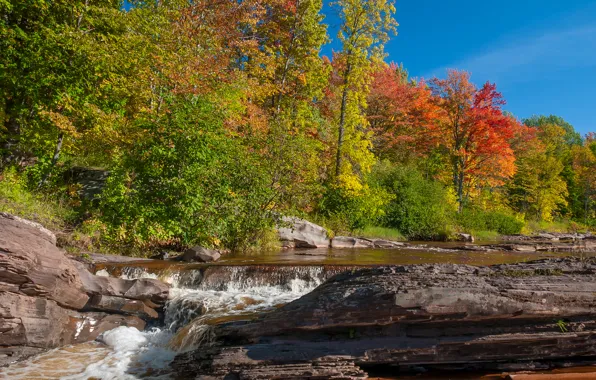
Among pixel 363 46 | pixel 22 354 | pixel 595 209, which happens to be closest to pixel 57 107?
pixel 22 354

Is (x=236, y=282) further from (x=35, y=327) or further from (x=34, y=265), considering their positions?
(x=34, y=265)

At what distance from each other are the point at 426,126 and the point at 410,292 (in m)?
27.2

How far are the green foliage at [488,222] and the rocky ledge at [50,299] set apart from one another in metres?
21.1

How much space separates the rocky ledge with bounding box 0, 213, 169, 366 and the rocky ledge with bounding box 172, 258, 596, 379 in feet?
9.96

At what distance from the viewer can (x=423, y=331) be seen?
386 cm

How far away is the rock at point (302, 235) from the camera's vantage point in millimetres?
14180

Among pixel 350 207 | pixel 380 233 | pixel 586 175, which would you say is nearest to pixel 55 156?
pixel 350 207

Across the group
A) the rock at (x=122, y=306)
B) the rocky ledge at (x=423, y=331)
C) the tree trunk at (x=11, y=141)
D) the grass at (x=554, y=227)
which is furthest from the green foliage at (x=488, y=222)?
the tree trunk at (x=11, y=141)

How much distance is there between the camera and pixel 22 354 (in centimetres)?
516

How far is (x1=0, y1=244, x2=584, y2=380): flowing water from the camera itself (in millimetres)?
4965

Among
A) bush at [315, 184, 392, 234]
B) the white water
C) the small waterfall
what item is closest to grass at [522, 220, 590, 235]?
bush at [315, 184, 392, 234]

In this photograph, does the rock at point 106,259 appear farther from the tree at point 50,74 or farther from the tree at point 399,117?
the tree at point 399,117

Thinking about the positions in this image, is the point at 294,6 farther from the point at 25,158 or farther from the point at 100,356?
the point at 100,356

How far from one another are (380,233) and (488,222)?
10.7 m
